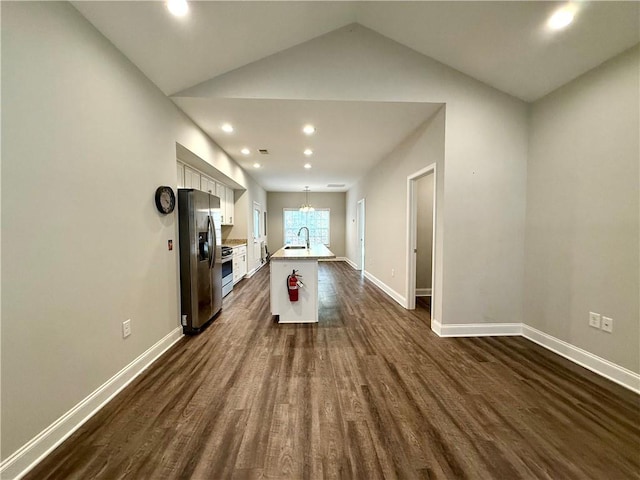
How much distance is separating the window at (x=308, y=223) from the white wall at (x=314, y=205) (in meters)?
0.15

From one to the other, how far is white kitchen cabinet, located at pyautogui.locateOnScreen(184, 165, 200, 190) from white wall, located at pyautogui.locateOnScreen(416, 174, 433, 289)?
158 inches

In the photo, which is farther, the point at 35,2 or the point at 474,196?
the point at 474,196

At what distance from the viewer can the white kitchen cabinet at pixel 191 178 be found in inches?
150

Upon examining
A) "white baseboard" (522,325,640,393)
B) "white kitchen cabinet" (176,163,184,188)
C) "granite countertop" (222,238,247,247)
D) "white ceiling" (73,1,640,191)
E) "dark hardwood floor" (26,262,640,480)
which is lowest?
"dark hardwood floor" (26,262,640,480)

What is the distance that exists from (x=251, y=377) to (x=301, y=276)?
1.43 meters

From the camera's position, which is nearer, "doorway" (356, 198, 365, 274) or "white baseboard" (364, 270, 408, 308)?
"white baseboard" (364, 270, 408, 308)

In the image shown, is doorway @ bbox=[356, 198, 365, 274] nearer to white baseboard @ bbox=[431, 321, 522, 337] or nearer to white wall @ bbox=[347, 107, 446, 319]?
white wall @ bbox=[347, 107, 446, 319]

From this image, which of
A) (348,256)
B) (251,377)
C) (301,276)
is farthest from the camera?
(348,256)

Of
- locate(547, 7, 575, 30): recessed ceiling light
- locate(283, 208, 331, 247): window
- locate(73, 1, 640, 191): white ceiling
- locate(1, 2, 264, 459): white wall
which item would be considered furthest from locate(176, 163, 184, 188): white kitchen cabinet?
locate(283, 208, 331, 247): window

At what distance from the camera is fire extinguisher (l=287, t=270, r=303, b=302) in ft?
10.8

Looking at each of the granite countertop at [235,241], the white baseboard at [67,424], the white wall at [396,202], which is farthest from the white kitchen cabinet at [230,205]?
the white baseboard at [67,424]

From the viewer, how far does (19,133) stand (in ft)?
4.36

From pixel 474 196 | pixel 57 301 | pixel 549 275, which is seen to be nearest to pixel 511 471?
pixel 549 275

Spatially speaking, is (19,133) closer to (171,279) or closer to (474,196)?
(171,279)
